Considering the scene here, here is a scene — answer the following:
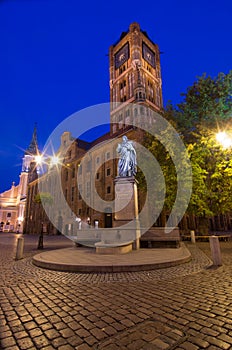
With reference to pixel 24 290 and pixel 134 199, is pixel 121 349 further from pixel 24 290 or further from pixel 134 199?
pixel 134 199

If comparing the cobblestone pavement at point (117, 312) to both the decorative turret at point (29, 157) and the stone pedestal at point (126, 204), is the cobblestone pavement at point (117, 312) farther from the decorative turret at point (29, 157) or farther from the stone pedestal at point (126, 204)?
the decorative turret at point (29, 157)

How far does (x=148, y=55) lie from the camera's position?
4769 cm

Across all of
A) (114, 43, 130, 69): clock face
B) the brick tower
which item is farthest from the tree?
(114, 43, 130, 69): clock face

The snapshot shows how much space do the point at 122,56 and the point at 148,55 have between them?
648 centimetres

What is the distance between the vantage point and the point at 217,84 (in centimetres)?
1508

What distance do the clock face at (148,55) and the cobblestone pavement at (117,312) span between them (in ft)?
167

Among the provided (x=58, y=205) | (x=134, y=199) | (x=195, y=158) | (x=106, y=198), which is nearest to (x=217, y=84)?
(x=195, y=158)

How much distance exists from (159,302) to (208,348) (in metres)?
1.49

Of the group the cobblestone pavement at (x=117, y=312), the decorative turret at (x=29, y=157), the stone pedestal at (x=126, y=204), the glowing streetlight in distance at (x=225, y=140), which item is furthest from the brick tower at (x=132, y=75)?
the decorative turret at (x=29, y=157)

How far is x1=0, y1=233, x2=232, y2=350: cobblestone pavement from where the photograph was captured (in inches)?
98.6

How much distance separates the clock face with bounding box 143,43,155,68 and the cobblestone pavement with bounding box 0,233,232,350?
5086 cm

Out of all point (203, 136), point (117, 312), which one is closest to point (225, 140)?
point (203, 136)

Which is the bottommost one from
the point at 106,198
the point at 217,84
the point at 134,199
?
the point at 134,199

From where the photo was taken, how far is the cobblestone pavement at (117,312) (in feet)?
8.21
